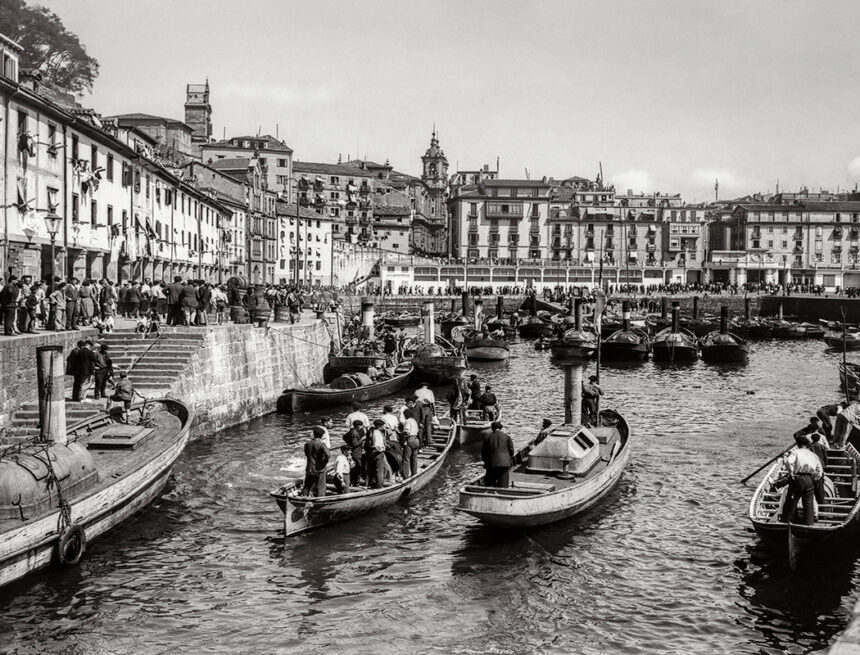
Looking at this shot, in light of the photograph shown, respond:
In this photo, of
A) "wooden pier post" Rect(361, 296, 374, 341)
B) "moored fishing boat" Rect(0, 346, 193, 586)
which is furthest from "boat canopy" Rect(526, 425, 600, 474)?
"wooden pier post" Rect(361, 296, 374, 341)

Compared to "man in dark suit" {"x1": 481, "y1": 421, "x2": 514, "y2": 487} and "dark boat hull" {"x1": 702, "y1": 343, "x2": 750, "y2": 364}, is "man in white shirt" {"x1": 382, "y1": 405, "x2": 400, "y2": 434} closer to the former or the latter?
"man in dark suit" {"x1": 481, "y1": 421, "x2": 514, "y2": 487}

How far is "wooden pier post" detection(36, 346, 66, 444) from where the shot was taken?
20.2 meters

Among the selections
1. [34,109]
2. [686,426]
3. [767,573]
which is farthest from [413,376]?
[767,573]

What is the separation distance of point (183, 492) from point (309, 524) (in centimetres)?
542

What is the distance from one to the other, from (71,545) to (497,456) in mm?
8712

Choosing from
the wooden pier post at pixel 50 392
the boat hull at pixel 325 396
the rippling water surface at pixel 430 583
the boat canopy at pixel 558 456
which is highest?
the wooden pier post at pixel 50 392

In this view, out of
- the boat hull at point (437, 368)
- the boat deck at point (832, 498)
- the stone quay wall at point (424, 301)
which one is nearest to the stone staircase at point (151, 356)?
the boat hull at point (437, 368)

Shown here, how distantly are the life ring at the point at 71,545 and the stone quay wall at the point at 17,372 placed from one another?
807 cm

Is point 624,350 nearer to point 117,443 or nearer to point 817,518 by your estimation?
point 817,518

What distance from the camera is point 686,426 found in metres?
35.4

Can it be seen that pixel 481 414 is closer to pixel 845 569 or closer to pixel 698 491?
pixel 698 491

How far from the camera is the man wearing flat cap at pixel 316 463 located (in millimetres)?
18875

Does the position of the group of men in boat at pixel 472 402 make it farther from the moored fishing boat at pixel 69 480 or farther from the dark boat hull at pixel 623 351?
the dark boat hull at pixel 623 351

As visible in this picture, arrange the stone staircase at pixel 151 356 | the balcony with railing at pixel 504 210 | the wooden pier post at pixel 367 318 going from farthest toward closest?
the balcony with railing at pixel 504 210 < the wooden pier post at pixel 367 318 < the stone staircase at pixel 151 356
